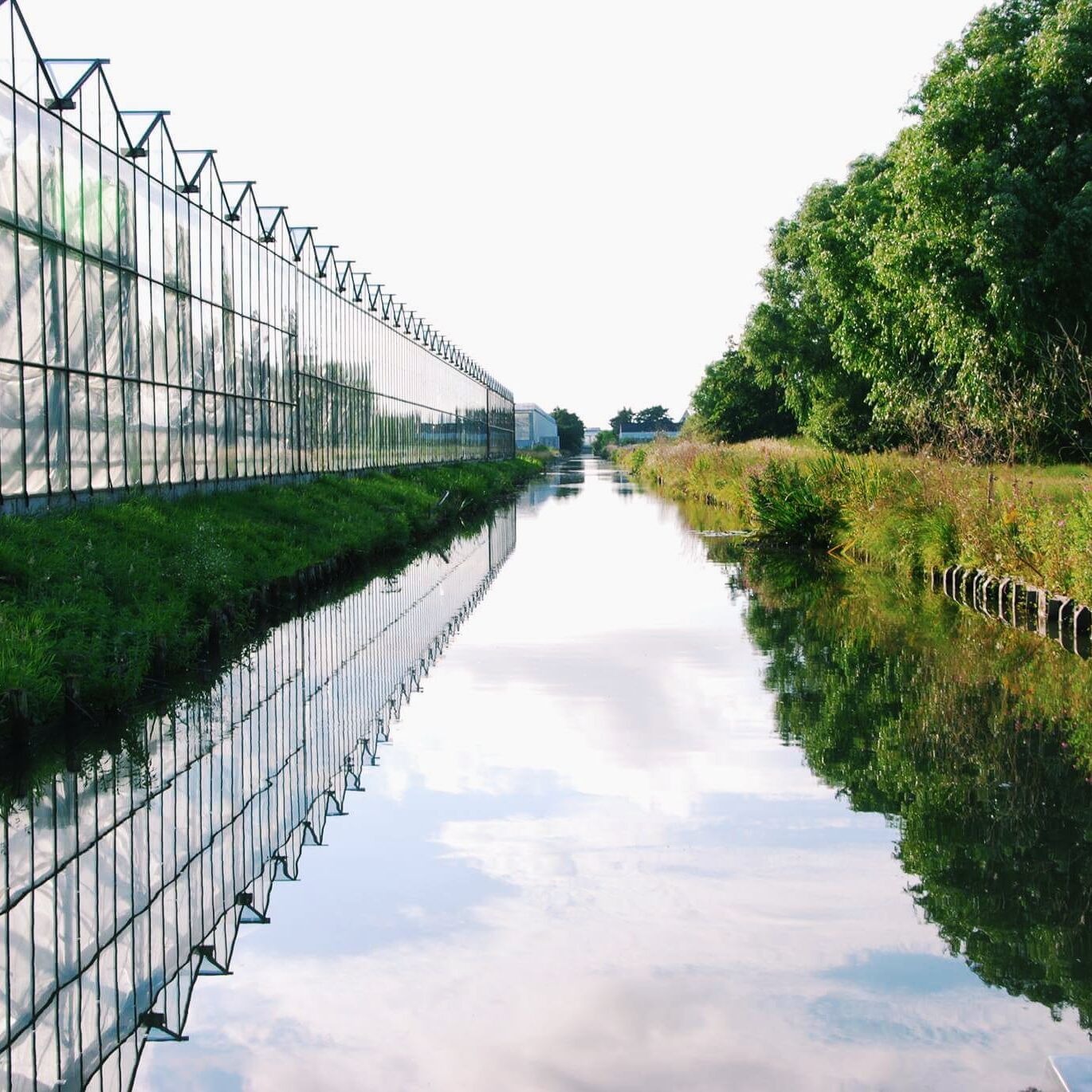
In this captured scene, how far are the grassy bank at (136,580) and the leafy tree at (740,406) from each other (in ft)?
130

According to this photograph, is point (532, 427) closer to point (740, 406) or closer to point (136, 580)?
point (740, 406)

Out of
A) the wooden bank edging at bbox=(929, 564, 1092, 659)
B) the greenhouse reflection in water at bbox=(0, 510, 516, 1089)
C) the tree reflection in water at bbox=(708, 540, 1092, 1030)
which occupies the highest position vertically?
the wooden bank edging at bbox=(929, 564, 1092, 659)

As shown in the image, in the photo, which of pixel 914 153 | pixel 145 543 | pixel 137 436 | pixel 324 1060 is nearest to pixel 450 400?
pixel 914 153

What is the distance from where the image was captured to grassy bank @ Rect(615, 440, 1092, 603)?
13430 millimetres

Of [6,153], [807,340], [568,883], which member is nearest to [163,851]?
[568,883]

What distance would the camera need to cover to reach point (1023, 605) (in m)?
14.2

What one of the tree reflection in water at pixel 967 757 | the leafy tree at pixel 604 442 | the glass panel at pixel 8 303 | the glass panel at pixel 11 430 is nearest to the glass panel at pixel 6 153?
the glass panel at pixel 8 303

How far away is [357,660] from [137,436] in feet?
24.6

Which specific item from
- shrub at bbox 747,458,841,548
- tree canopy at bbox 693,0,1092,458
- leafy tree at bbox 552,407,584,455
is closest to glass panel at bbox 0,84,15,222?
tree canopy at bbox 693,0,1092,458

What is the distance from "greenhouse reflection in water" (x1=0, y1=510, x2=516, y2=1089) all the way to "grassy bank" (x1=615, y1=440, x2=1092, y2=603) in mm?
6789

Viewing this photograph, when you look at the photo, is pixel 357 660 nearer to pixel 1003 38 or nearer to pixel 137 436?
pixel 137 436

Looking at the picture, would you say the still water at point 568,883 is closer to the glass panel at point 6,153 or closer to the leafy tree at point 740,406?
the glass panel at point 6,153

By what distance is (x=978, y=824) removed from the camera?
21.7ft

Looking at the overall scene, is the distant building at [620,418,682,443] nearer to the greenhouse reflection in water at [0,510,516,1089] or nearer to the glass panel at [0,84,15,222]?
the glass panel at [0,84,15,222]
